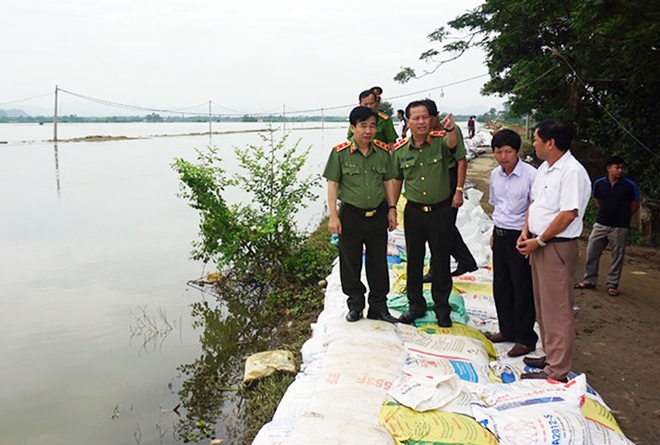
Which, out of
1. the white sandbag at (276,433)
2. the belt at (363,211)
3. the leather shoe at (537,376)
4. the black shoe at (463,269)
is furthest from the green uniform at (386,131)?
the white sandbag at (276,433)

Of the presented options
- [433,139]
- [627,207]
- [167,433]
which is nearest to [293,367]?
[167,433]

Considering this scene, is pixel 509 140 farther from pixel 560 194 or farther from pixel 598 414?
pixel 598 414

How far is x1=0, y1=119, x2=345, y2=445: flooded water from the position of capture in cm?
347

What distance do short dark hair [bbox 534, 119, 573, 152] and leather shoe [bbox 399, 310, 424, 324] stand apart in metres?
1.24

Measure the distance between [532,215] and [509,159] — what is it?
44 cm

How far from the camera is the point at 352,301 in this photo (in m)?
3.10

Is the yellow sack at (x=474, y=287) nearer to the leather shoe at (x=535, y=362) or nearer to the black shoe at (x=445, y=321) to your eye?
the black shoe at (x=445, y=321)

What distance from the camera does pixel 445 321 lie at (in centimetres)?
302

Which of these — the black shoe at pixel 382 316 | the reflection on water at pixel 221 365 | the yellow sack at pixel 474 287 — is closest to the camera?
the black shoe at pixel 382 316

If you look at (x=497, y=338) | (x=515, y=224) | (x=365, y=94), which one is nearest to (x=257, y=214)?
(x=365, y=94)

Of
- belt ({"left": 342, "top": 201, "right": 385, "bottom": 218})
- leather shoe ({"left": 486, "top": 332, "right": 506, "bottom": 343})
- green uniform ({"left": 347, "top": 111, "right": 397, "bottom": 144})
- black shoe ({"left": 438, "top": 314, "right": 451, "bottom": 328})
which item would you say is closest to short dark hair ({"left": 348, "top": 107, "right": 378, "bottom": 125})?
belt ({"left": 342, "top": 201, "right": 385, "bottom": 218})

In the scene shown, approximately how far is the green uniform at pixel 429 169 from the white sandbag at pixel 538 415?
1158 mm

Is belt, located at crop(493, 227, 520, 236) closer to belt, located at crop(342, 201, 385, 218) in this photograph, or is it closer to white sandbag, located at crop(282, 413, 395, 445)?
belt, located at crop(342, 201, 385, 218)

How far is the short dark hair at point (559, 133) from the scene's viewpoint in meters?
2.40
